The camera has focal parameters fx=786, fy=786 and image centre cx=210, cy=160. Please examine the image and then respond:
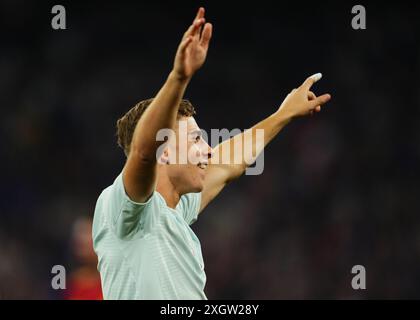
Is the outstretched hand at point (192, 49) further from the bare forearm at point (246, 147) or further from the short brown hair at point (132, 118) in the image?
the bare forearm at point (246, 147)

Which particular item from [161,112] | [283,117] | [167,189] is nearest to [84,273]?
[283,117]

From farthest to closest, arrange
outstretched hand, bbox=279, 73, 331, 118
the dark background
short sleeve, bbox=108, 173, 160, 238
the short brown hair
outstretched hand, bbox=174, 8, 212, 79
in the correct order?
the dark background, outstretched hand, bbox=279, 73, 331, 118, the short brown hair, short sleeve, bbox=108, 173, 160, 238, outstretched hand, bbox=174, 8, 212, 79

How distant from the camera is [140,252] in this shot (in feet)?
8.80

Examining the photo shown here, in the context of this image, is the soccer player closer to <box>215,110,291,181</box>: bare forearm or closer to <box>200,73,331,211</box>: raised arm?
<box>200,73,331,211</box>: raised arm

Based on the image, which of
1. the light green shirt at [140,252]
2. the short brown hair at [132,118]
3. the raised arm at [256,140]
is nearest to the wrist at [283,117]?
the raised arm at [256,140]

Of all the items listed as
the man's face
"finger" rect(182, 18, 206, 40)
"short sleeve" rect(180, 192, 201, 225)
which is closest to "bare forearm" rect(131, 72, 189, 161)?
"finger" rect(182, 18, 206, 40)

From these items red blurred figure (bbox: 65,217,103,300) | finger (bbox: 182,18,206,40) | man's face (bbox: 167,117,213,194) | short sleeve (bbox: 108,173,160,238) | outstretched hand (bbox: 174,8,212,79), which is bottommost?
red blurred figure (bbox: 65,217,103,300)

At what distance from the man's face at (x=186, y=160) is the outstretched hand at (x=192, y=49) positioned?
0.59 meters

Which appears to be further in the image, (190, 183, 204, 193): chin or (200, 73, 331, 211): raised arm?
(200, 73, 331, 211): raised arm

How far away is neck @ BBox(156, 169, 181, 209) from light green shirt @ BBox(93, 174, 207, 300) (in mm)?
130

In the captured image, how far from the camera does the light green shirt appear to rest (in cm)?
266

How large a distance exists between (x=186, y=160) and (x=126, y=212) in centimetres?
46

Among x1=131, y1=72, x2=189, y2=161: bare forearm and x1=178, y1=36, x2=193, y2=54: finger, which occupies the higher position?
x1=178, y1=36, x2=193, y2=54: finger
